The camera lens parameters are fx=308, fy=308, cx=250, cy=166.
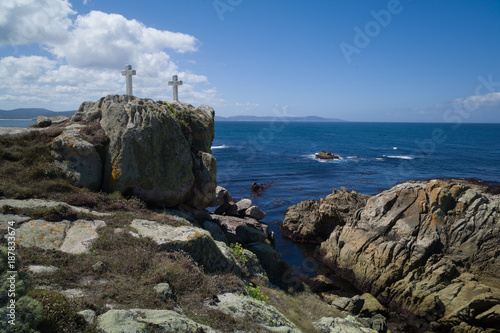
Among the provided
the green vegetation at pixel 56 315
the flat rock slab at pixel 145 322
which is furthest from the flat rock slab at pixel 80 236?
the flat rock slab at pixel 145 322

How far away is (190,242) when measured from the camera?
11633 millimetres

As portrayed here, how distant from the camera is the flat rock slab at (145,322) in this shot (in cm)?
613

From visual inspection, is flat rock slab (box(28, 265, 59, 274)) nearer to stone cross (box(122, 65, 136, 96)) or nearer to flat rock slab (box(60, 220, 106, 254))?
flat rock slab (box(60, 220, 106, 254))

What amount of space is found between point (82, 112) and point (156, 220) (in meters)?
11.8

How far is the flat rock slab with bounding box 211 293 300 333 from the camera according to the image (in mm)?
8789

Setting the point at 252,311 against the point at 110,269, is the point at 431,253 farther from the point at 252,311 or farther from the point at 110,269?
the point at 110,269

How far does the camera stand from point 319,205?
3319 cm

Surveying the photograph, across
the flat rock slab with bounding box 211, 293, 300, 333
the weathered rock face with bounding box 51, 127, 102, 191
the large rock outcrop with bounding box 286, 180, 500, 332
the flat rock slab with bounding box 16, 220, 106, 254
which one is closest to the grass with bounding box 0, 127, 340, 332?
the flat rock slab with bounding box 211, 293, 300, 333

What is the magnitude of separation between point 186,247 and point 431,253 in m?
17.8

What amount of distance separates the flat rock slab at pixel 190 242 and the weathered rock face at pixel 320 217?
1892 centimetres

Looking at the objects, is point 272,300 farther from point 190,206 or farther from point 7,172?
point 7,172

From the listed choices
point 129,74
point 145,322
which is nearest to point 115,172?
point 129,74

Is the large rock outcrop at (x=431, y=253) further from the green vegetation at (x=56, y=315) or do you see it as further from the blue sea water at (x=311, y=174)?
the green vegetation at (x=56, y=315)

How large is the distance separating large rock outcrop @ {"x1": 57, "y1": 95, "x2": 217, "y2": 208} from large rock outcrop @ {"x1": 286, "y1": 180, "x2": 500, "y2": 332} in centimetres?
1256
